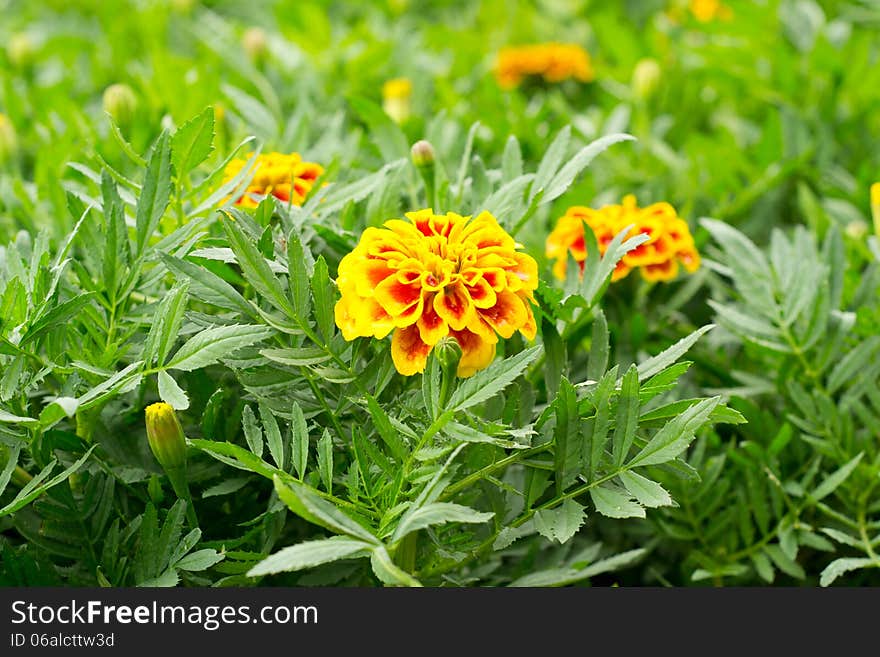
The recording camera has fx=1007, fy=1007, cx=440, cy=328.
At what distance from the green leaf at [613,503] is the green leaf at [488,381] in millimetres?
107

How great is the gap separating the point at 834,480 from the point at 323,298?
1.63 feet

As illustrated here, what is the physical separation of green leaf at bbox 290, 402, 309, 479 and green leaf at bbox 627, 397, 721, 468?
22cm

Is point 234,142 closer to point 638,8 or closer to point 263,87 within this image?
point 263,87

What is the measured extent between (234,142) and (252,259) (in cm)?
49

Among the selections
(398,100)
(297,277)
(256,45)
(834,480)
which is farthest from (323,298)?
(256,45)

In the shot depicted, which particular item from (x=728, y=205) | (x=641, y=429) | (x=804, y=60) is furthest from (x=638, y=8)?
(x=641, y=429)

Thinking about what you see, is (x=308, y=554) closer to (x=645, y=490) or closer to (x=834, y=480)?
(x=645, y=490)

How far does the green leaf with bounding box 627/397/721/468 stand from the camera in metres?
0.67

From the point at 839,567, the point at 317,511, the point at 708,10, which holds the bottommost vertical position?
the point at 839,567

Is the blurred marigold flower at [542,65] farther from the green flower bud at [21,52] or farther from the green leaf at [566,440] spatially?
the green leaf at [566,440]

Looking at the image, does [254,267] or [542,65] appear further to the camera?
[542,65]

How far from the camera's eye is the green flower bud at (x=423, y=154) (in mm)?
875

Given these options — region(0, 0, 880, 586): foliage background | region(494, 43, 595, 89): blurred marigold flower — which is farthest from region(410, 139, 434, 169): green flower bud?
region(494, 43, 595, 89): blurred marigold flower

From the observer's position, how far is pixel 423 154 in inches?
34.5
